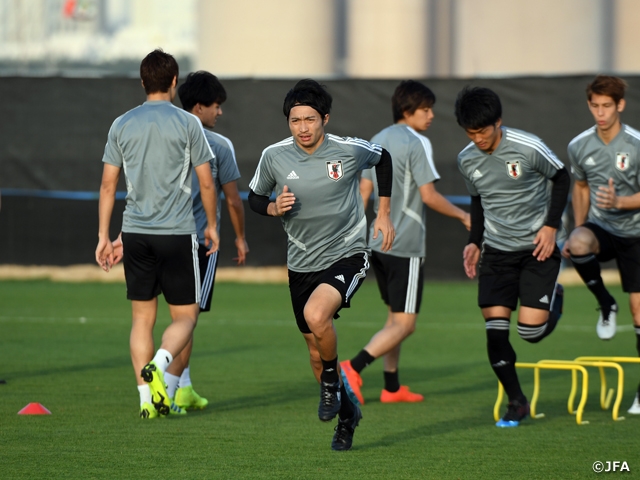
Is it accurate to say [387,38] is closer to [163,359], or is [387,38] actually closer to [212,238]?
[212,238]

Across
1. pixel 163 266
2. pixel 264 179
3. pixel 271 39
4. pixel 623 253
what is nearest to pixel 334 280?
pixel 264 179

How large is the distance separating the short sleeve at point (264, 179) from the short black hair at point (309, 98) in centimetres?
32

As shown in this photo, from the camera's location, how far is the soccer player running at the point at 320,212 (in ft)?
19.0

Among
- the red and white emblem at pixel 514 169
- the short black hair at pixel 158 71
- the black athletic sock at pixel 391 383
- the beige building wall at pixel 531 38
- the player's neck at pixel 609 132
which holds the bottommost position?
the black athletic sock at pixel 391 383

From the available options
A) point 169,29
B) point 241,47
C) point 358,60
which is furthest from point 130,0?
point 358,60

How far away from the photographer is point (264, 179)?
607cm

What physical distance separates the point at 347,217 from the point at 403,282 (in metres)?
1.97

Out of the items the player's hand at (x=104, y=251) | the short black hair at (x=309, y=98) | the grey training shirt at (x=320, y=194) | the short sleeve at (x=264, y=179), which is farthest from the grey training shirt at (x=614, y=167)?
the player's hand at (x=104, y=251)

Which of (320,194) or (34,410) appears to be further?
(34,410)

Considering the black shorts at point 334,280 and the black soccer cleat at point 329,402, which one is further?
the black shorts at point 334,280

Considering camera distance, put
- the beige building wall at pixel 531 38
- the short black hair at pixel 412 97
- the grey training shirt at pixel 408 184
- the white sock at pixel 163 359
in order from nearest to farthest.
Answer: the white sock at pixel 163 359, the grey training shirt at pixel 408 184, the short black hair at pixel 412 97, the beige building wall at pixel 531 38

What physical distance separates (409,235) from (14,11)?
14515mm

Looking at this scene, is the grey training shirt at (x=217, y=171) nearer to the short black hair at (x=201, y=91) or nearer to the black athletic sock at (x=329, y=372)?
the short black hair at (x=201, y=91)

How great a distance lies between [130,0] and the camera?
20.4 metres
